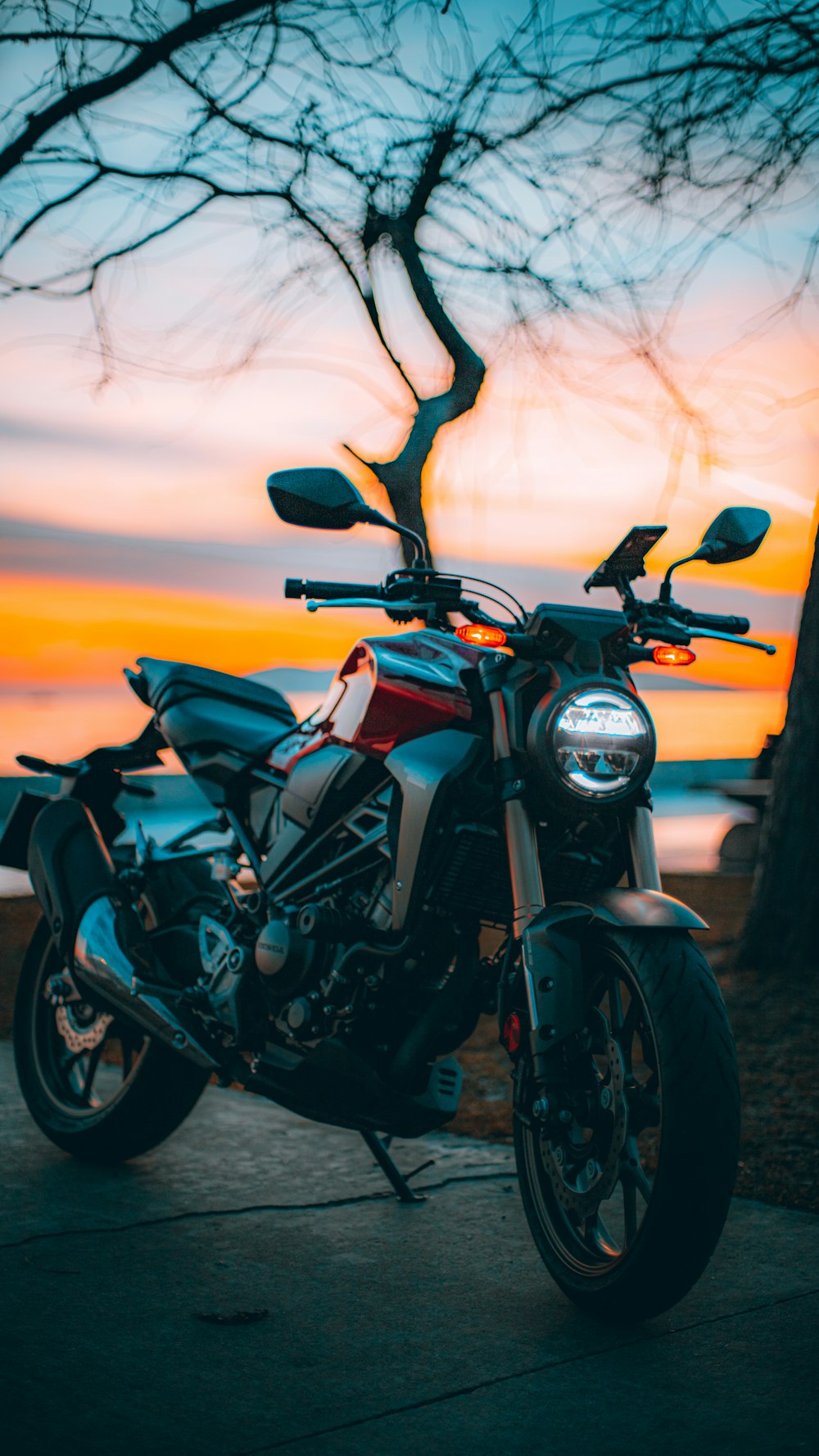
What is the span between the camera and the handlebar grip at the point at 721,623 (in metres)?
3.36

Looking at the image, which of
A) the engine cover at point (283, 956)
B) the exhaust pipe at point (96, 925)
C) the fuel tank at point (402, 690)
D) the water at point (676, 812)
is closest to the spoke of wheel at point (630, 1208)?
the engine cover at point (283, 956)

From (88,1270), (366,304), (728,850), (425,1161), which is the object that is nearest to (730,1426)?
(88,1270)

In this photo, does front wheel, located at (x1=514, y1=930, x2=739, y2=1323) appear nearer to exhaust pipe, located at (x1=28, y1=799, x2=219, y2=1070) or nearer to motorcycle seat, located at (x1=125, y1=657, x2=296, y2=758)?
exhaust pipe, located at (x1=28, y1=799, x2=219, y2=1070)

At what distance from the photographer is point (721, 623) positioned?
11.2 ft

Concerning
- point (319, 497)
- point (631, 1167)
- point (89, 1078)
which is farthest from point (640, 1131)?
point (89, 1078)

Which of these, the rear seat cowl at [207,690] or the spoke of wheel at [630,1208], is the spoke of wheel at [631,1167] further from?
the rear seat cowl at [207,690]

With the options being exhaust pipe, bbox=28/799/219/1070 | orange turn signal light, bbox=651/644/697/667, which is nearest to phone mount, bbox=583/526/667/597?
orange turn signal light, bbox=651/644/697/667

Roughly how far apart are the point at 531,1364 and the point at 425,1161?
1484 mm

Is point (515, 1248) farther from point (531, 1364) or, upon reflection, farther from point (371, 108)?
point (371, 108)

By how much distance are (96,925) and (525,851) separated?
5.40 feet

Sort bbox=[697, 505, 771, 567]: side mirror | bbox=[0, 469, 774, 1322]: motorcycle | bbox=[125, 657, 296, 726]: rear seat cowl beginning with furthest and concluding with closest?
bbox=[125, 657, 296, 726]: rear seat cowl < bbox=[697, 505, 771, 567]: side mirror < bbox=[0, 469, 774, 1322]: motorcycle

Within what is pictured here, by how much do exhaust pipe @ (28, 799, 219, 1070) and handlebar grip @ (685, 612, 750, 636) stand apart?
1.67 meters

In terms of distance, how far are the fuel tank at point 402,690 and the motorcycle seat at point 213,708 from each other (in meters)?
0.53

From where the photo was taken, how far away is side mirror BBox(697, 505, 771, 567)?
10.8 ft
